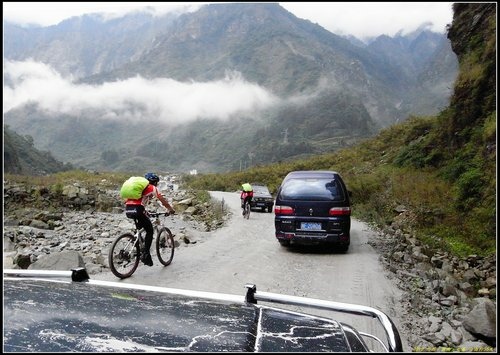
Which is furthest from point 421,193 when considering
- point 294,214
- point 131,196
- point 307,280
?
point 131,196

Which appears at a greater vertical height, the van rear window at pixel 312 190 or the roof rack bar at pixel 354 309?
the van rear window at pixel 312 190

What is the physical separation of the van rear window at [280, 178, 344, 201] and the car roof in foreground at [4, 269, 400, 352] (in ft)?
24.0

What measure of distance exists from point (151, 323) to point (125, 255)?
5.75 m

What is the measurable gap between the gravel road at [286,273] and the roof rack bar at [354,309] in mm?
2882

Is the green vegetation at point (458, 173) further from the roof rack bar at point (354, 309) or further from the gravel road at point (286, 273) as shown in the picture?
the roof rack bar at point (354, 309)

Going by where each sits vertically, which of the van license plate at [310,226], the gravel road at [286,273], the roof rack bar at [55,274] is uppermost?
the roof rack bar at [55,274]

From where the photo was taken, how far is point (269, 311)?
273 centimetres

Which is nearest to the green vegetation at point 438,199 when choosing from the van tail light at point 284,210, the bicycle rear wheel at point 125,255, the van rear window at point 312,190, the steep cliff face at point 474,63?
the steep cliff face at point 474,63

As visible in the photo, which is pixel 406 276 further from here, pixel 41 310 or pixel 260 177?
pixel 260 177

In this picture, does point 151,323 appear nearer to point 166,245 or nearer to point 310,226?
point 166,245

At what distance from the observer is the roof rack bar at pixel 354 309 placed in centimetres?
243

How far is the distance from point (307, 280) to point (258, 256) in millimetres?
2395

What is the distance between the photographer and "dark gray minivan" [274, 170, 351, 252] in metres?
9.94

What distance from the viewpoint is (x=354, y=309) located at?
8.95 feet
